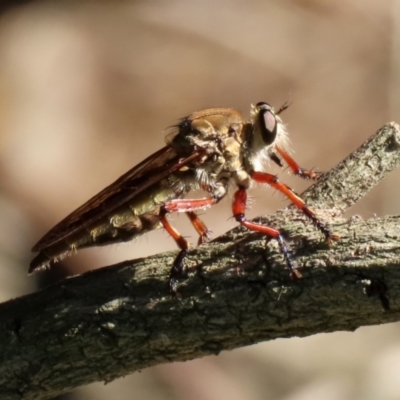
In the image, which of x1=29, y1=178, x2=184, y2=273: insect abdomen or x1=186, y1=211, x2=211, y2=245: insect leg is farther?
x1=186, y1=211, x2=211, y2=245: insect leg

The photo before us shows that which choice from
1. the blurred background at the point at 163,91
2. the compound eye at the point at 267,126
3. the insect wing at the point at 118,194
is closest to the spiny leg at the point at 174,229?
the insect wing at the point at 118,194

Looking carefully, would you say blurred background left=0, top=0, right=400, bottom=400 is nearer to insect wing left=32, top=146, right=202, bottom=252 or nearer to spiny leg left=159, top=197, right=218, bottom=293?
insect wing left=32, top=146, right=202, bottom=252

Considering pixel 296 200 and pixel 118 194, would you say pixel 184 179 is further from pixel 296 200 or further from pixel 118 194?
pixel 296 200

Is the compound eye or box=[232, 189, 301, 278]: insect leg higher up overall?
the compound eye

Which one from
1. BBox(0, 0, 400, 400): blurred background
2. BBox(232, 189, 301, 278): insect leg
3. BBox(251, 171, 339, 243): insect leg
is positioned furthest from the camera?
BBox(0, 0, 400, 400): blurred background

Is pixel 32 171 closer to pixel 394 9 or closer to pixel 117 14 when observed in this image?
pixel 117 14

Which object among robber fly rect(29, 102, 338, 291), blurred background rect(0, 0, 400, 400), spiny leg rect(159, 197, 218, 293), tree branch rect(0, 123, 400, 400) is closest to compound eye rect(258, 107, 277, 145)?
robber fly rect(29, 102, 338, 291)

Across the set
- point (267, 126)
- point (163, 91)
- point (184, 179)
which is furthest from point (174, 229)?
point (163, 91)
